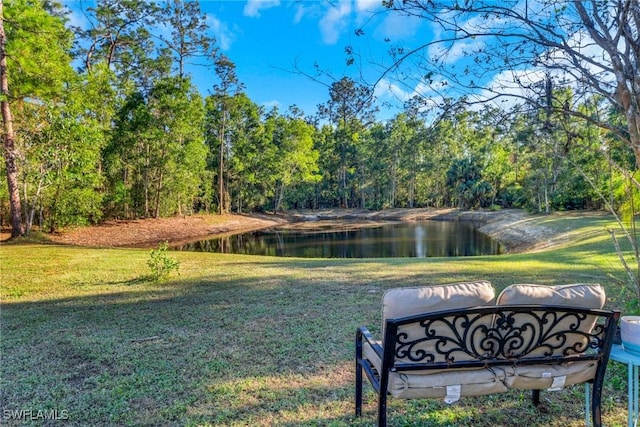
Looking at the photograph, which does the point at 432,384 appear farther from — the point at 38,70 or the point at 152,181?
the point at 152,181

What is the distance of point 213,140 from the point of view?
30344mm

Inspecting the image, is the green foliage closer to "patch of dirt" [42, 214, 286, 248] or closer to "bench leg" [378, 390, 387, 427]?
"bench leg" [378, 390, 387, 427]

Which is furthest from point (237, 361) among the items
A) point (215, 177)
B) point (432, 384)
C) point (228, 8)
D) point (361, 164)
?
point (361, 164)

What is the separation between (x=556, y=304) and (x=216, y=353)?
2.64 metres

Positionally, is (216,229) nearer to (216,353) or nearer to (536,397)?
(216,353)

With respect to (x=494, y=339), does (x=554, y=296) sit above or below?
above

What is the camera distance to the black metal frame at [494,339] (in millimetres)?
1861

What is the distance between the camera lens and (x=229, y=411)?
2.35 metres

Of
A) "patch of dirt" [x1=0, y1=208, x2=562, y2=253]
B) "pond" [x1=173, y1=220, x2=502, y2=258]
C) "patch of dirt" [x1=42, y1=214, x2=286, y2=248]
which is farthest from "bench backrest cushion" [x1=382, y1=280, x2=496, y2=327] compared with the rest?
"patch of dirt" [x1=42, y1=214, x2=286, y2=248]

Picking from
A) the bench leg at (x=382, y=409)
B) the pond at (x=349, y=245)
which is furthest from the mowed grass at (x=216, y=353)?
the pond at (x=349, y=245)

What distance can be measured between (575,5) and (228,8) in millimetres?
6614

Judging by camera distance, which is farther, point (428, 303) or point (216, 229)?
point (216, 229)

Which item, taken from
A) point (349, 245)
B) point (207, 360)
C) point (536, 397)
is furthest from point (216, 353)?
point (349, 245)

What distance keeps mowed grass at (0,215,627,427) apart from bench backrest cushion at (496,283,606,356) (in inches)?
25.0
